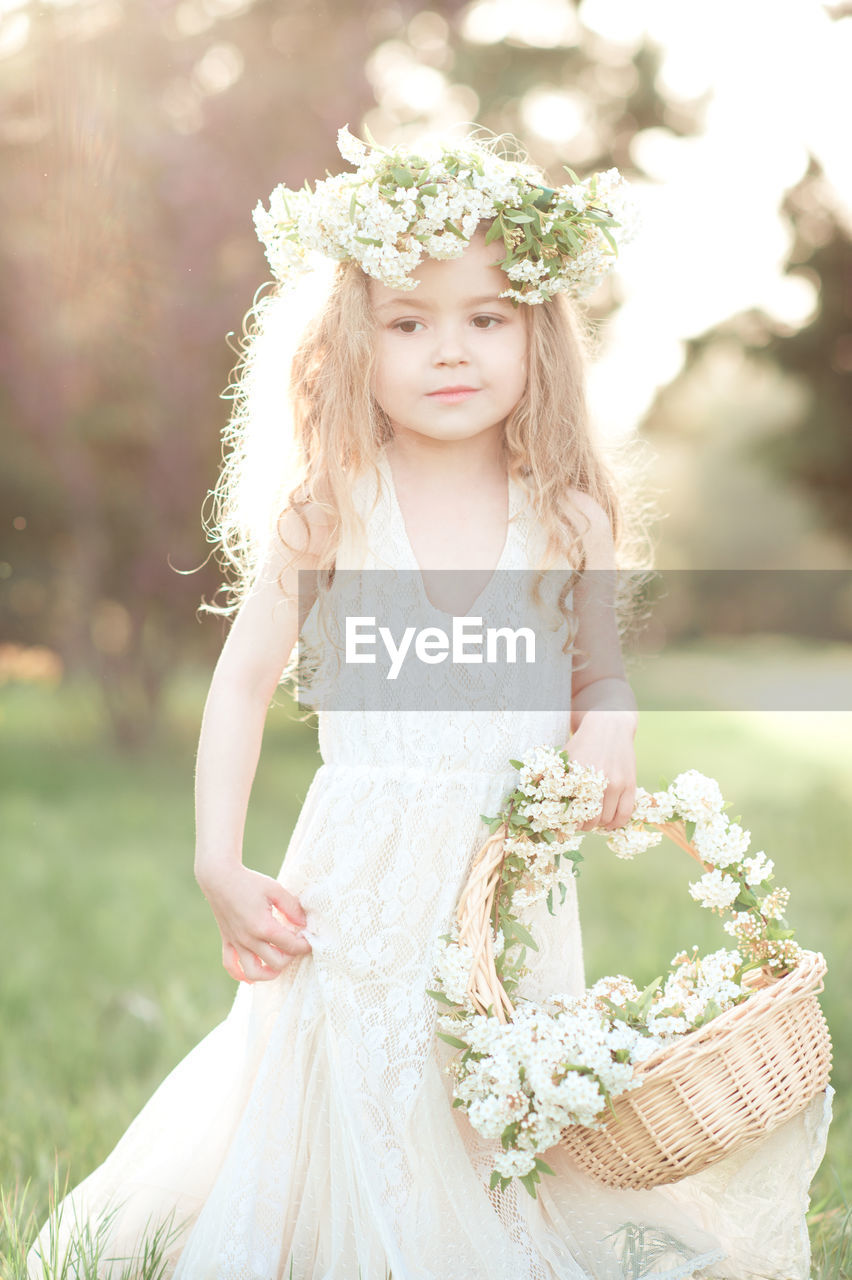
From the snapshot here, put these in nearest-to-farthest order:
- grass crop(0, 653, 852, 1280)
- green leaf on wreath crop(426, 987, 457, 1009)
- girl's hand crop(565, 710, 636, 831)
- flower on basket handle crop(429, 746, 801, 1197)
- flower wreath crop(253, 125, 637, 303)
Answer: flower on basket handle crop(429, 746, 801, 1197)
green leaf on wreath crop(426, 987, 457, 1009)
flower wreath crop(253, 125, 637, 303)
girl's hand crop(565, 710, 636, 831)
grass crop(0, 653, 852, 1280)

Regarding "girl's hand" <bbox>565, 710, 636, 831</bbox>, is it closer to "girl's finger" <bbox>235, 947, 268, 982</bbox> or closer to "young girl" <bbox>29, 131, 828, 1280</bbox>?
"young girl" <bbox>29, 131, 828, 1280</bbox>

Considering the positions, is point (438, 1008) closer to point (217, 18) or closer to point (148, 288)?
point (148, 288)

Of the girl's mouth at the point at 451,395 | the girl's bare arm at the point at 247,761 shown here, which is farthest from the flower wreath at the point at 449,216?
the girl's bare arm at the point at 247,761

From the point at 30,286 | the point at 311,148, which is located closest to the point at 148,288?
the point at 30,286

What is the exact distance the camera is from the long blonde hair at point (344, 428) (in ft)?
7.19

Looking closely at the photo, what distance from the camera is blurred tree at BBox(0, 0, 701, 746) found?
6.54 meters

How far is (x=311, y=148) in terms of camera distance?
7059mm

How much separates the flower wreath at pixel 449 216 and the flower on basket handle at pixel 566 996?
0.84 meters

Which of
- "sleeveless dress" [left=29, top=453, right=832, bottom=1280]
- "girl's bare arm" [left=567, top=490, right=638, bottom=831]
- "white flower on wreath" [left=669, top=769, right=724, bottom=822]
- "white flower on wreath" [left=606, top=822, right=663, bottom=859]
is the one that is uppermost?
"girl's bare arm" [left=567, top=490, right=638, bottom=831]

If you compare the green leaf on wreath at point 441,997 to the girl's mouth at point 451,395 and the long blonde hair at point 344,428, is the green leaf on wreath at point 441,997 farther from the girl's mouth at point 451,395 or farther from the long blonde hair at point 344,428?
the girl's mouth at point 451,395

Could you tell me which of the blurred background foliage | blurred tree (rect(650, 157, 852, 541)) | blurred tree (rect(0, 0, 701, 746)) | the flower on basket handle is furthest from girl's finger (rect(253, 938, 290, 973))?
blurred tree (rect(650, 157, 852, 541))

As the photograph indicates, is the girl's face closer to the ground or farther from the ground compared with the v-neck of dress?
farther from the ground

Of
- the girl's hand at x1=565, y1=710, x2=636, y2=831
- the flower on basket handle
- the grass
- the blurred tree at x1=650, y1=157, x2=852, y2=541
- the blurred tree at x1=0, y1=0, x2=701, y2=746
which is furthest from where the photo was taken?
the blurred tree at x1=650, y1=157, x2=852, y2=541

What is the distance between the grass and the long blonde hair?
1.35 meters
